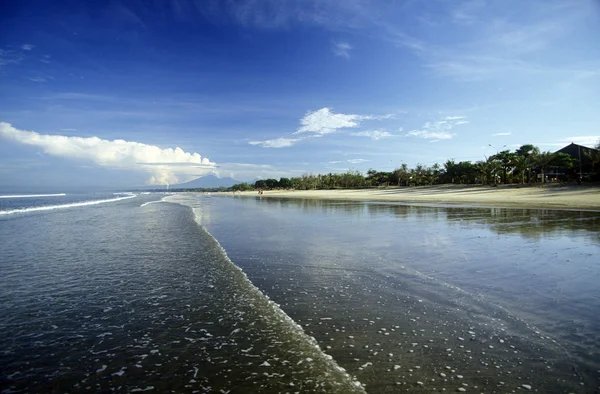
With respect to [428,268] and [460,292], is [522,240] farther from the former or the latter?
[460,292]

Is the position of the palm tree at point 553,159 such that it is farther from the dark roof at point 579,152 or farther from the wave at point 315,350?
the wave at point 315,350

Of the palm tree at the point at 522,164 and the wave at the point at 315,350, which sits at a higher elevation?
the palm tree at the point at 522,164

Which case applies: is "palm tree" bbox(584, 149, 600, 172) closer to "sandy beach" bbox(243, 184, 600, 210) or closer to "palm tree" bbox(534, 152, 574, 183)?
"palm tree" bbox(534, 152, 574, 183)

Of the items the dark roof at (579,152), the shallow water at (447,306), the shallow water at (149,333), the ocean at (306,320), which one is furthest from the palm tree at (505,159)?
the shallow water at (149,333)

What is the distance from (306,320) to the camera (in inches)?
236

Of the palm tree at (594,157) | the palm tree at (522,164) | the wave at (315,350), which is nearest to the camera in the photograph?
the wave at (315,350)

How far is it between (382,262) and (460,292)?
10.5ft

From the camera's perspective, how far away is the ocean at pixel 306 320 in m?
4.18

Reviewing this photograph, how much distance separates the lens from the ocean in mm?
4180

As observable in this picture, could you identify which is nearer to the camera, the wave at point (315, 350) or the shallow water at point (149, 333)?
the wave at point (315, 350)

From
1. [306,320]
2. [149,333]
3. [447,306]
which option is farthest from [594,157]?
[149,333]

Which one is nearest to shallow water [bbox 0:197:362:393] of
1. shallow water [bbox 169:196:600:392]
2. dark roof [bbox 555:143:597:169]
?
shallow water [bbox 169:196:600:392]

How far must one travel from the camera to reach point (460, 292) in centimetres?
718

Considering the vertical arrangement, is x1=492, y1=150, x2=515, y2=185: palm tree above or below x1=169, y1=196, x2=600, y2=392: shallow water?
above
